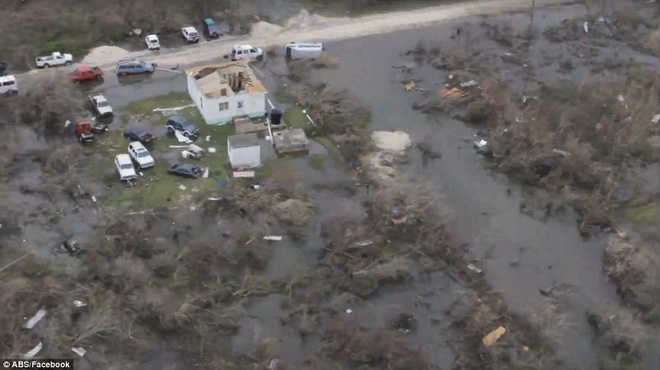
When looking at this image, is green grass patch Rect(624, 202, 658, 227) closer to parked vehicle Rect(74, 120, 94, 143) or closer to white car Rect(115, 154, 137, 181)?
white car Rect(115, 154, 137, 181)

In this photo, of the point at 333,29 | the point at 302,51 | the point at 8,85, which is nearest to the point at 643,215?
the point at 302,51

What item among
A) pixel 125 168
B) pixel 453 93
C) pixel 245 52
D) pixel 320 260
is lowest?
pixel 320 260

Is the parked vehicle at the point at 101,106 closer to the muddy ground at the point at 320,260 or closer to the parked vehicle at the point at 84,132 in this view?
the muddy ground at the point at 320,260

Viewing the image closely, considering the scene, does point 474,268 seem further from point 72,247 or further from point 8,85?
point 8,85

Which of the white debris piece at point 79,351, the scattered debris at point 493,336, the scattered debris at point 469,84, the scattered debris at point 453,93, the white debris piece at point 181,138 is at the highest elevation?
the white debris piece at point 181,138

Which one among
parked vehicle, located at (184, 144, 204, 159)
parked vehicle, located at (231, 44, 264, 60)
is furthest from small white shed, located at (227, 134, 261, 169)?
parked vehicle, located at (231, 44, 264, 60)

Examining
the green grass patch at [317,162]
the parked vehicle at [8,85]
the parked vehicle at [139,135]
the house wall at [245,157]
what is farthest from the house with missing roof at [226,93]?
the parked vehicle at [8,85]

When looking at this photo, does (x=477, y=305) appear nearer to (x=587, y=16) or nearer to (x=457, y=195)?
(x=457, y=195)
